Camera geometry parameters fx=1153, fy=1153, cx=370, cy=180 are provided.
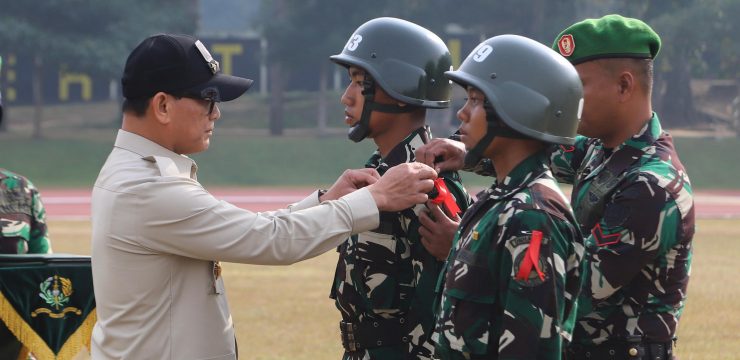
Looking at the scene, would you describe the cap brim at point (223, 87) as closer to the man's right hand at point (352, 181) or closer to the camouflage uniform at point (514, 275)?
the man's right hand at point (352, 181)

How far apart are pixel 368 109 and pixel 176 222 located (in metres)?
1.21

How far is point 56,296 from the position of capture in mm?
5414

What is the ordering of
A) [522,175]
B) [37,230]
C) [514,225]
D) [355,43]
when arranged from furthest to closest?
[37,230] → [355,43] → [522,175] → [514,225]

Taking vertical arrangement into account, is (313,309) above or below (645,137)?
below

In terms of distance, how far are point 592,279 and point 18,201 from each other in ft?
11.8

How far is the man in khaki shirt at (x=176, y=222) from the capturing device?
409cm

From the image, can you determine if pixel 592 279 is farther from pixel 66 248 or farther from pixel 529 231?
pixel 66 248

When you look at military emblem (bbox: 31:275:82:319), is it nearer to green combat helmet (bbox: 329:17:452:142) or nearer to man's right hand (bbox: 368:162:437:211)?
green combat helmet (bbox: 329:17:452:142)

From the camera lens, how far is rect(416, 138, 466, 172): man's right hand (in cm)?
464

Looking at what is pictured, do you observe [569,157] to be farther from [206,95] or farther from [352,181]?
[206,95]

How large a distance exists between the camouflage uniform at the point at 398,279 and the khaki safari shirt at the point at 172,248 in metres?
0.52

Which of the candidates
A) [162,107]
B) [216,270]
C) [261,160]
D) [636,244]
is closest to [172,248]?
[216,270]

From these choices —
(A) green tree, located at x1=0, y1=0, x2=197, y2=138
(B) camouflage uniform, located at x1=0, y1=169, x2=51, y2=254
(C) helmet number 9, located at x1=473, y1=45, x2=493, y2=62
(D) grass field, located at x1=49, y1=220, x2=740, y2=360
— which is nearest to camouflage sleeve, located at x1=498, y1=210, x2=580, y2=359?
(C) helmet number 9, located at x1=473, y1=45, x2=493, y2=62

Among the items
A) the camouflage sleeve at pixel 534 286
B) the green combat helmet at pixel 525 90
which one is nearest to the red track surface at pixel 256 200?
the green combat helmet at pixel 525 90
